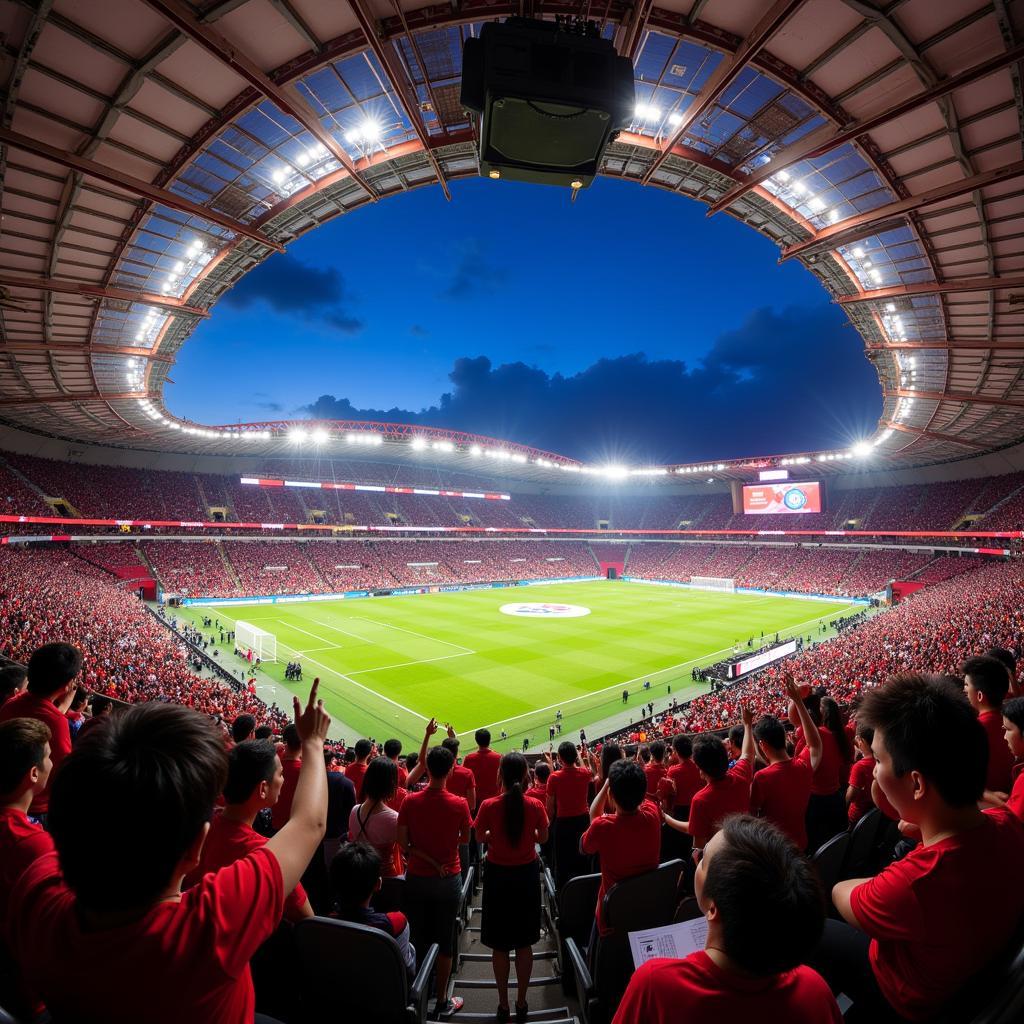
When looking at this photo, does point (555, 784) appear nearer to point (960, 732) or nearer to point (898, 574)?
point (960, 732)

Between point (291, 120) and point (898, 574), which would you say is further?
point (898, 574)

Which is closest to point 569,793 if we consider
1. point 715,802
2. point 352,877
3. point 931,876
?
point 715,802

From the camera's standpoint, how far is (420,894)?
456 cm

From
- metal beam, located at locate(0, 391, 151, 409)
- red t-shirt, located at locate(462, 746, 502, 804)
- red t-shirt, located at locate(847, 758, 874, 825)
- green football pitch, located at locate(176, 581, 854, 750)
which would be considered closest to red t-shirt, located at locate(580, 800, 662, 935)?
red t-shirt, located at locate(847, 758, 874, 825)

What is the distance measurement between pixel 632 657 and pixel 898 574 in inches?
1381

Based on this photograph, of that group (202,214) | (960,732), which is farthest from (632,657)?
(960,732)

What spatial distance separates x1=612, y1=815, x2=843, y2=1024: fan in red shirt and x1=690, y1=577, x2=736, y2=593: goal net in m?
62.4

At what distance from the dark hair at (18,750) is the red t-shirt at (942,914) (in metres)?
4.02

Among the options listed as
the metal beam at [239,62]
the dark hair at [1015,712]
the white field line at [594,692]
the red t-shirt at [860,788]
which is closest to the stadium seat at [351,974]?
the red t-shirt at [860,788]

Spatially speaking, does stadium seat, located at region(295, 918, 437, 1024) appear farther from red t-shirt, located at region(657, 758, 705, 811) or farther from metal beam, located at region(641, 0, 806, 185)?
metal beam, located at region(641, 0, 806, 185)

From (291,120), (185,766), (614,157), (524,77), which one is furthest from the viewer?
(614,157)

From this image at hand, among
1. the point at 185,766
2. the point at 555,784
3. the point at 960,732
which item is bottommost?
the point at 555,784

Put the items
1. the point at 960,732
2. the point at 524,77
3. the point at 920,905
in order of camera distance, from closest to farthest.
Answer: the point at 920,905 → the point at 960,732 → the point at 524,77

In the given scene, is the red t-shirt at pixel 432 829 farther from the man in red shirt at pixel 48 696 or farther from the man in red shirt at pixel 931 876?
the man in red shirt at pixel 48 696
